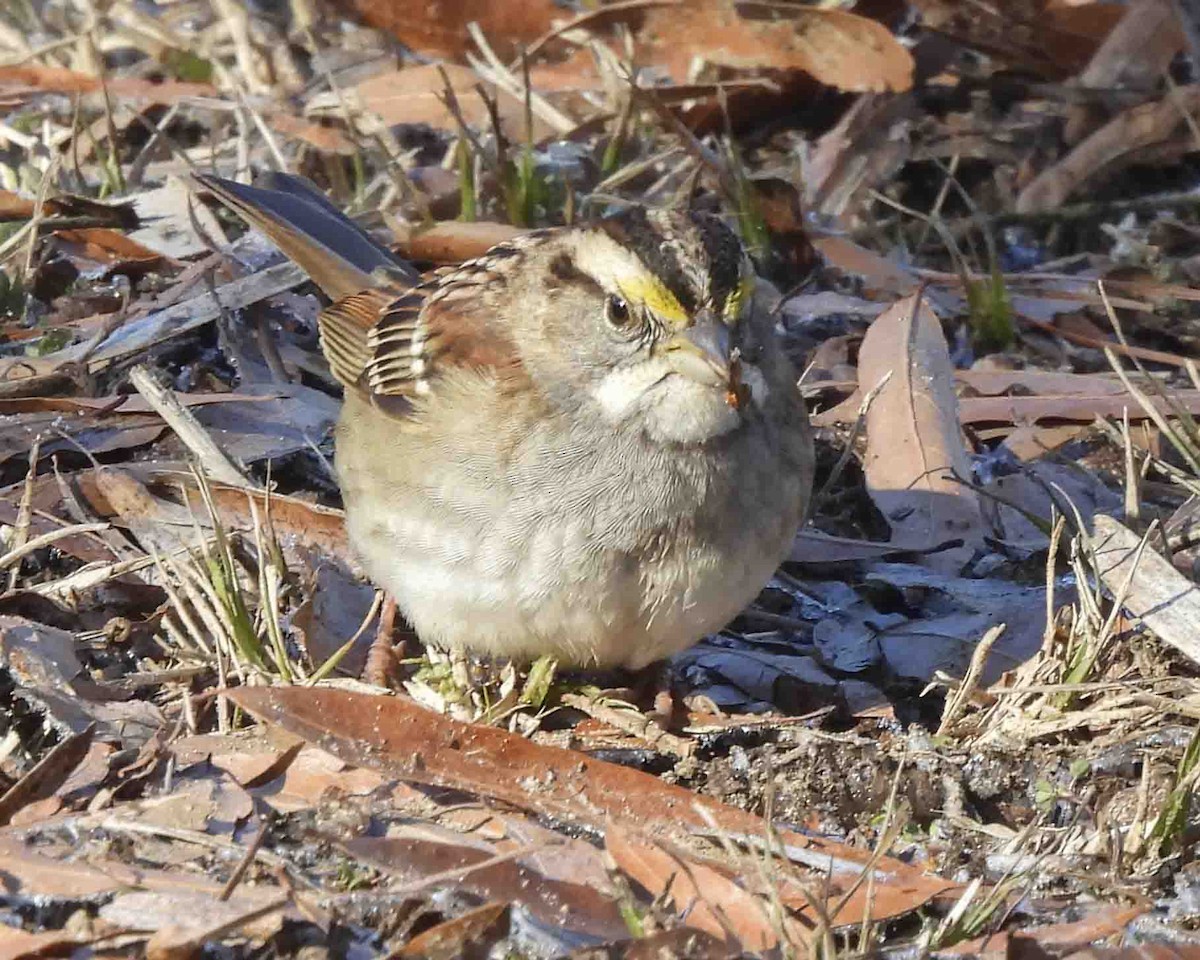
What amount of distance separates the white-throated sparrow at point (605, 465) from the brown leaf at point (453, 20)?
2.97m

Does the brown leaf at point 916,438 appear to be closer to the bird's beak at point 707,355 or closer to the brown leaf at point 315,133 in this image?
the bird's beak at point 707,355

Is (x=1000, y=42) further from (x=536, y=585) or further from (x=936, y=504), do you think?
(x=536, y=585)

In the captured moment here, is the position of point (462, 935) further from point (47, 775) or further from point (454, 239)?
point (454, 239)

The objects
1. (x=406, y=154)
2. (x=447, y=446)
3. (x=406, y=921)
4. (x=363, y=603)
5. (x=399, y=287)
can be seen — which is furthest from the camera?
(x=406, y=154)

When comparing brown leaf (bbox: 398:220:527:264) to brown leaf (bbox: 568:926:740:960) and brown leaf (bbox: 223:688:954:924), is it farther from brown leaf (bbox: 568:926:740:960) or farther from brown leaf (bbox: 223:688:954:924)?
brown leaf (bbox: 568:926:740:960)

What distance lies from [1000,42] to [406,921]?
489 cm

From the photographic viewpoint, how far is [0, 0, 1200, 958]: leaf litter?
3340 millimetres

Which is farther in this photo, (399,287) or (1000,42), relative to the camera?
(1000,42)

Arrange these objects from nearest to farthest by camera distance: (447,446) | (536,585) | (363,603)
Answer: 1. (536,585)
2. (447,446)
3. (363,603)

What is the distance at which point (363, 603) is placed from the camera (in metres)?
4.56

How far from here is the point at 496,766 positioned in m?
3.74

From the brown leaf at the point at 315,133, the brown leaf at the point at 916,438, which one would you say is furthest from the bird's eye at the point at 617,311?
the brown leaf at the point at 315,133

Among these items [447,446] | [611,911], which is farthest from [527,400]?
[611,911]

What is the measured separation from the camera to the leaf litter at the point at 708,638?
11.0 feet
